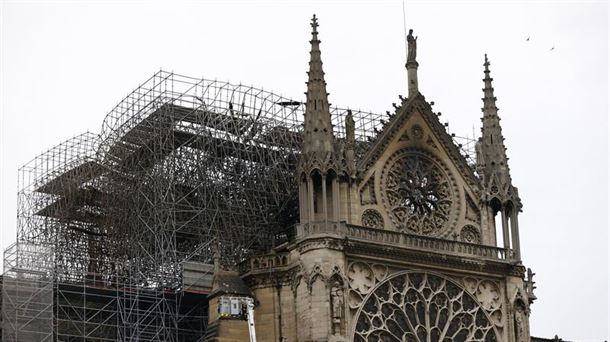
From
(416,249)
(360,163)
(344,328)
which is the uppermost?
(360,163)

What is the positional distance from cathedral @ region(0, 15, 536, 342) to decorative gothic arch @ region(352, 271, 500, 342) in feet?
0.20

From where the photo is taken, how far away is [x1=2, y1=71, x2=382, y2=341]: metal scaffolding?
56344 mm

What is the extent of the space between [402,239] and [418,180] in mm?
3492

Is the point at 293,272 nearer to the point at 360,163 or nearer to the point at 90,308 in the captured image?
the point at 360,163

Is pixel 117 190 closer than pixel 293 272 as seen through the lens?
No

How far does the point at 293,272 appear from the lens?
52.6m

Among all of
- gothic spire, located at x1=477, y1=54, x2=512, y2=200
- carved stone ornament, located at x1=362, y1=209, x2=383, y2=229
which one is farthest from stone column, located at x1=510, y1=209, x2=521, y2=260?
carved stone ornament, located at x1=362, y1=209, x2=383, y2=229

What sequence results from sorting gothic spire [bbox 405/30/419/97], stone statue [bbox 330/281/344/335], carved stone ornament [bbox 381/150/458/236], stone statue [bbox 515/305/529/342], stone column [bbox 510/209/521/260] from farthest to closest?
gothic spire [bbox 405/30/419/97]
stone column [bbox 510/209/521/260]
stone statue [bbox 515/305/529/342]
carved stone ornament [bbox 381/150/458/236]
stone statue [bbox 330/281/344/335]

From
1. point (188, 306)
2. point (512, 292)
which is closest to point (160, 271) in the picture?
point (188, 306)

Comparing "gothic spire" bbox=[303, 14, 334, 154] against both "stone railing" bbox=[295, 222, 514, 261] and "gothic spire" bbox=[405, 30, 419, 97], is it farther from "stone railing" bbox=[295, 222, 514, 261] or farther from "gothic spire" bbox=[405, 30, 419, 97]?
"gothic spire" bbox=[405, 30, 419, 97]

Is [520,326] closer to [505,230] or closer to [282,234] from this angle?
[505,230]

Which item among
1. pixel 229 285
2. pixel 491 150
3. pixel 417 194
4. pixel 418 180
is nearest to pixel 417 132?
pixel 418 180

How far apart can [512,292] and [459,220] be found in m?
3.77

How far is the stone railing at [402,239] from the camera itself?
5216cm
